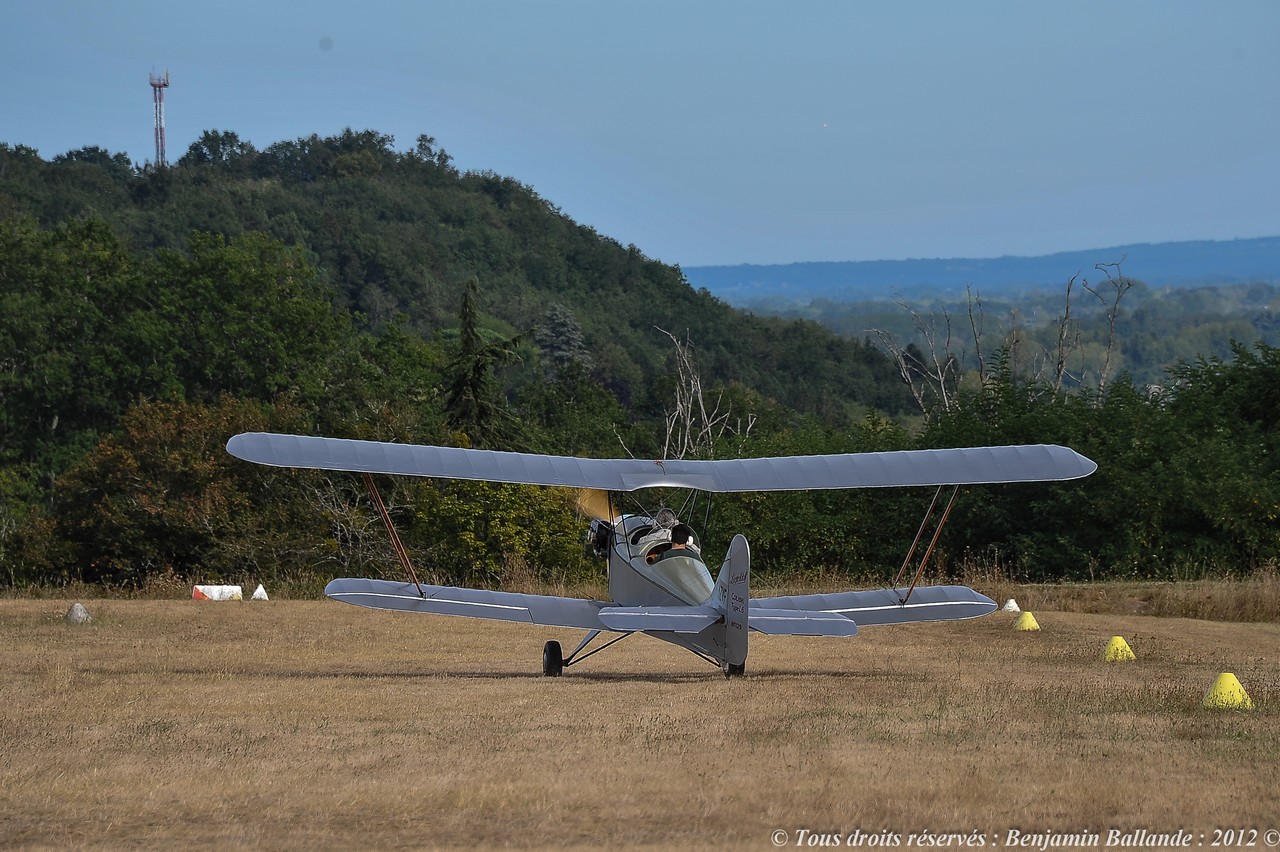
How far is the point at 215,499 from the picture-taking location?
34.6m

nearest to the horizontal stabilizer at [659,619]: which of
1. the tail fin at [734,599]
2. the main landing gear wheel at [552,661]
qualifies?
the tail fin at [734,599]

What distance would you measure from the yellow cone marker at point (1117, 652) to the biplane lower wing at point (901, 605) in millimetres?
1693

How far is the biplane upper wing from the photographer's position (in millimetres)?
13094

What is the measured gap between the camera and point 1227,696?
1058cm

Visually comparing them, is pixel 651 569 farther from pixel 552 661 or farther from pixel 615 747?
pixel 615 747

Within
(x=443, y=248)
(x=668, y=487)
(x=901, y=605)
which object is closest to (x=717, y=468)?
(x=668, y=487)

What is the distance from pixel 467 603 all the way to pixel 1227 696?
6666 mm

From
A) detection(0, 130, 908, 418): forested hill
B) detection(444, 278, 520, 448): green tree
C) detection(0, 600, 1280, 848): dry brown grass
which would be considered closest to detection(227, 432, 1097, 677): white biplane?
detection(0, 600, 1280, 848): dry brown grass

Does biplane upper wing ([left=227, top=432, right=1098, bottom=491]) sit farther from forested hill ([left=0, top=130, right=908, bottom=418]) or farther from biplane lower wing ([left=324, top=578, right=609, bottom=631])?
forested hill ([left=0, top=130, right=908, bottom=418])

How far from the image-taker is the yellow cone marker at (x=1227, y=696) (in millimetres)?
10508

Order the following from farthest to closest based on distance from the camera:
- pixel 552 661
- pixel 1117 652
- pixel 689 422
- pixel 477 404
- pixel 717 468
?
pixel 477 404 → pixel 689 422 → pixel 1117 652 → pixel 552 661 → pixel 717 468

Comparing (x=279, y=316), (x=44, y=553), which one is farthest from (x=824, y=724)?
(x=279, y=316)

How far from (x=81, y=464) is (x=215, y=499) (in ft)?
17.0

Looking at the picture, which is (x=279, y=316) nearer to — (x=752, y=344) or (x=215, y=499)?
(x=215, y=499)
